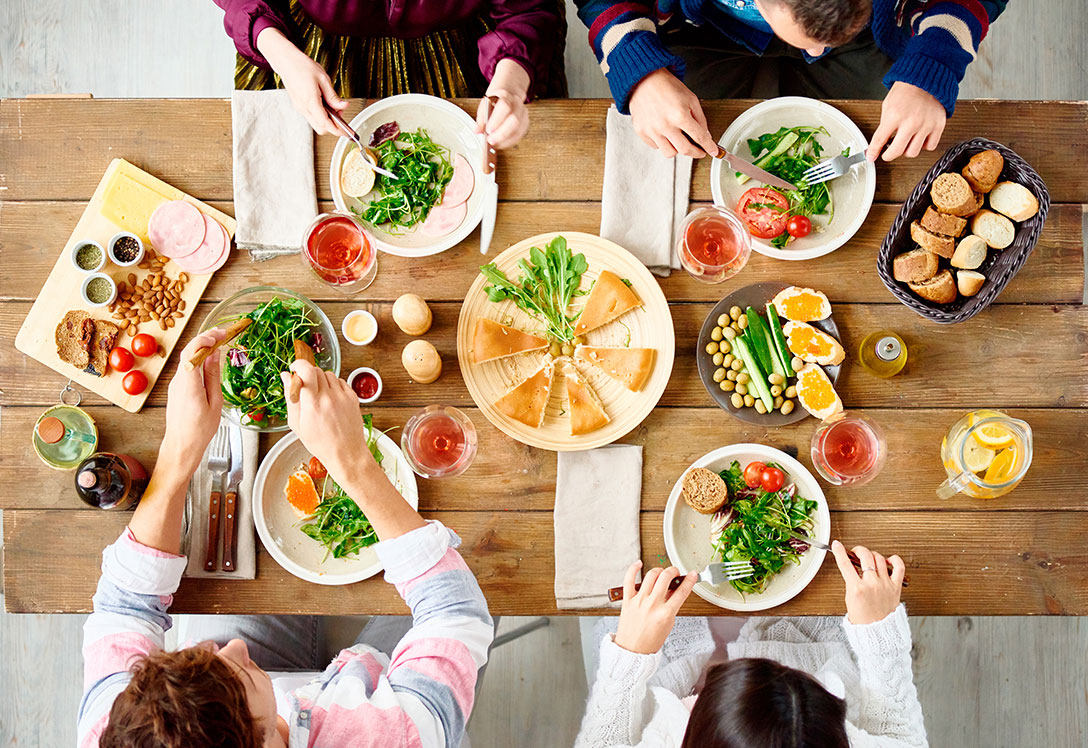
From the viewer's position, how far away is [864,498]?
5.57 ft

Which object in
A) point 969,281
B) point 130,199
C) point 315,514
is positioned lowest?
point 315,514

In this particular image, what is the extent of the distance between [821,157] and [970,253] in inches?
15.8

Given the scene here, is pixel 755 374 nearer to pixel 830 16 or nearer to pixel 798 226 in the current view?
pixel 798 226

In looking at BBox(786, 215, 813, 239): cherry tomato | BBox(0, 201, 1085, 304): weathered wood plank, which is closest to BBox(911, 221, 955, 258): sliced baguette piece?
BBox(0, 201, 1085, 304): weathered wood plank

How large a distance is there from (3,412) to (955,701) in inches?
125

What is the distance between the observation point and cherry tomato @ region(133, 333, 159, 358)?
167cm

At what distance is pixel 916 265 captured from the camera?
161 cm

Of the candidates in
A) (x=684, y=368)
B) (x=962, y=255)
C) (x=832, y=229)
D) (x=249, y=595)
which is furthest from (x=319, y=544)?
(x=962, y=255)

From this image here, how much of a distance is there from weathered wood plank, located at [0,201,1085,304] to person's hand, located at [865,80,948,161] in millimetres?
136

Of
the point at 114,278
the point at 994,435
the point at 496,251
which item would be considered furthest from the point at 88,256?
the point at 994,435

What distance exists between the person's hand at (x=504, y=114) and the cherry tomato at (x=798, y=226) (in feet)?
2.15

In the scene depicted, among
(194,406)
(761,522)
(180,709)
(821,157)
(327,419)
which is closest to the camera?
(180,709)

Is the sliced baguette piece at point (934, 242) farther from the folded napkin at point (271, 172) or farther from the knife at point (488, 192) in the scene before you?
the folded napkin at point (271, 172)

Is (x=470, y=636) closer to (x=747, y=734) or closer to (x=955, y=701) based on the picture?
(x=747, y=734)
